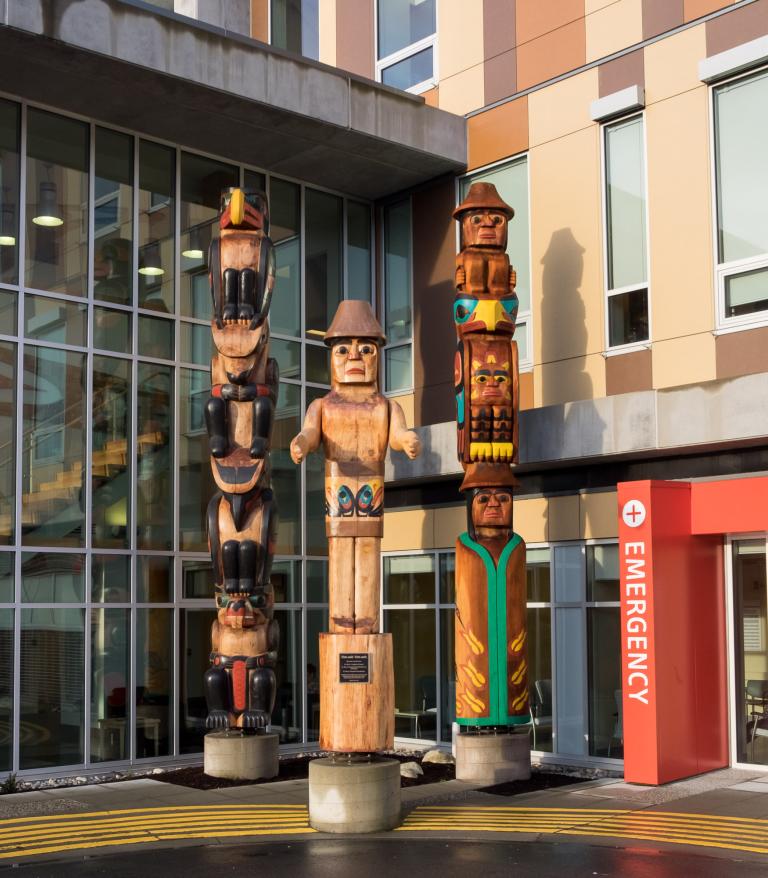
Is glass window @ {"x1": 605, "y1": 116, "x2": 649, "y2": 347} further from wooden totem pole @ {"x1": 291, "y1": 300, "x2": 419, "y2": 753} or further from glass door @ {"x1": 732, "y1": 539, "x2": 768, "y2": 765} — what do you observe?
wooden totem pole @ {"x1": 291, "y1": 300, "x2": 419, "y2": 753}

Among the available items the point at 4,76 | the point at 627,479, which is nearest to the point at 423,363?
the point at 627,479

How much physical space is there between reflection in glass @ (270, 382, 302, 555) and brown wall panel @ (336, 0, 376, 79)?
240 inches

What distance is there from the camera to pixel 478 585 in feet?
50.1

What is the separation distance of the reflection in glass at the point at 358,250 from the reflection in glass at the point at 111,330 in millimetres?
4561

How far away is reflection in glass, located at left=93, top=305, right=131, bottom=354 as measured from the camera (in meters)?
17.5

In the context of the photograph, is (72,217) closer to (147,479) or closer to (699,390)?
(147,479)

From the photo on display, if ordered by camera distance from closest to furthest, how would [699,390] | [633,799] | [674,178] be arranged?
[633,799] < [699,390] < [674,178]

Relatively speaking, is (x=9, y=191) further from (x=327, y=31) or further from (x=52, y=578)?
(x=327, y=31)

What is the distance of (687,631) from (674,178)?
607 cm

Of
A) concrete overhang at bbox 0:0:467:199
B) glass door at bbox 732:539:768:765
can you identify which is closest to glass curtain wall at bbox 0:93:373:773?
concrete overhang at bbox 0:0:467:199

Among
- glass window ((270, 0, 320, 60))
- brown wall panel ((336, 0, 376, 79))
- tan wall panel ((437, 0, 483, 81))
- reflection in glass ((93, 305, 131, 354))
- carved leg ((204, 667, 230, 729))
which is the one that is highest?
glass window ((270, 0, 320, 60))

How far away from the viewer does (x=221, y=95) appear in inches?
673

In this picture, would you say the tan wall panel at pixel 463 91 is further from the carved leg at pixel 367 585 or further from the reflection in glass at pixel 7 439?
the carved leg at pixel 367 585

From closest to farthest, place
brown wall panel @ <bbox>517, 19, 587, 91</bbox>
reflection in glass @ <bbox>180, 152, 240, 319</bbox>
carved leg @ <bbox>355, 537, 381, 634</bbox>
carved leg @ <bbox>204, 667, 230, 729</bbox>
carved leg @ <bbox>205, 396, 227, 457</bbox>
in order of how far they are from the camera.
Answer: carved leg @ <bbox>355, 537, 381, 634</bbox>
carved leg @ <bbox>204, 667, 230, 729</bbox>
carved leg @ <bbox>205, 396, 227, 457</bbox>
brown wall panel @ <bbox>517, 19, 587, 91</bbox>
reflection in glass @ <bbox>180, 152, 240, 319</bbox>
